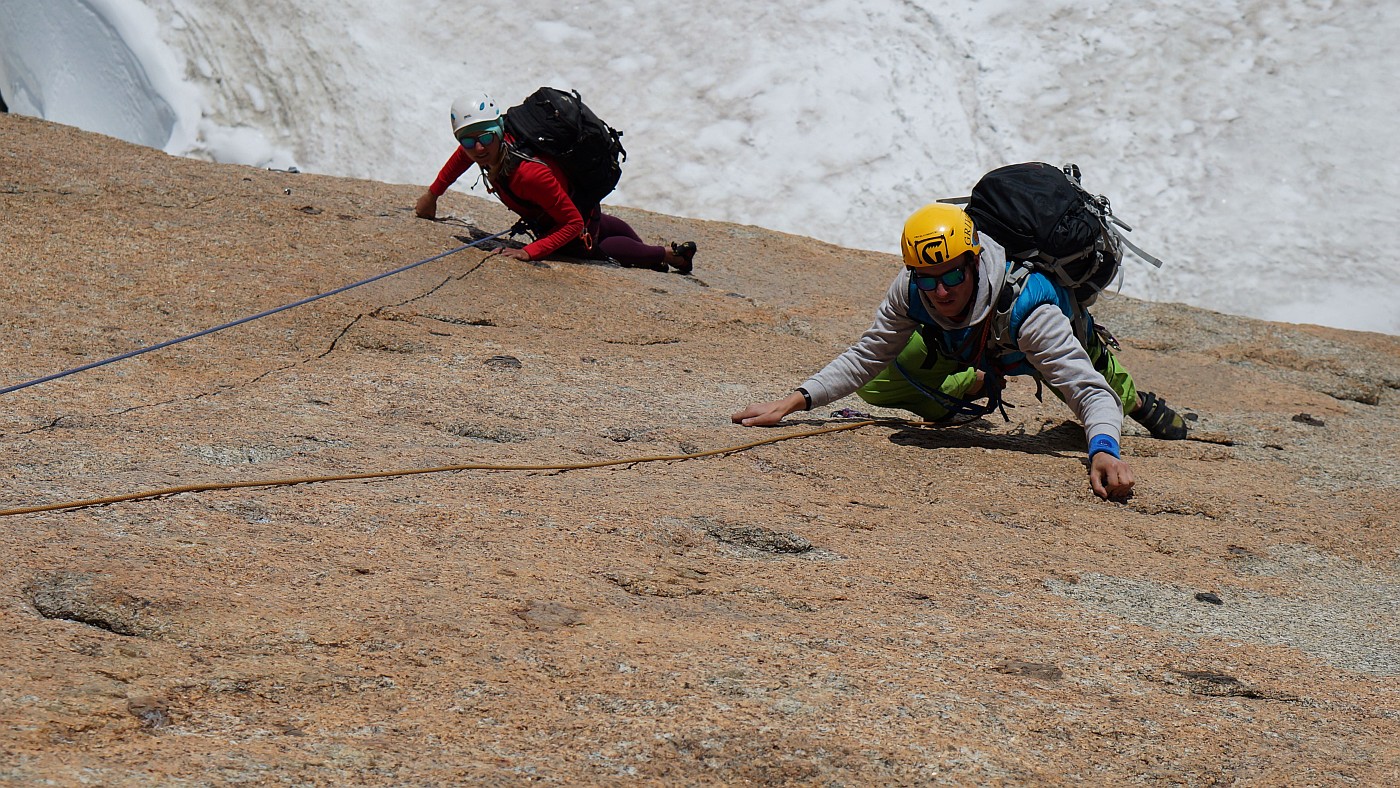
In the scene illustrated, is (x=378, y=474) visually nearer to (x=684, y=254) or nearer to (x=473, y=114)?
(x=473, y=114)

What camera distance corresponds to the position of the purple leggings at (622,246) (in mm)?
8492

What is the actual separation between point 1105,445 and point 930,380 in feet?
3.51

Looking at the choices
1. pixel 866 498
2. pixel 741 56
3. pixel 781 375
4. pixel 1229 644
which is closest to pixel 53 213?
pixel 781 375

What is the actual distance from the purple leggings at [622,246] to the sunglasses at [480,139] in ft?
3.42

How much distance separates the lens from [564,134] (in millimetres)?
7766

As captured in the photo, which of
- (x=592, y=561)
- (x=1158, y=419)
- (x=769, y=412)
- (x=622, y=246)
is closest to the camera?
(x=592, y=561)

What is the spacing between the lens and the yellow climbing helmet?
→ 15.3ft

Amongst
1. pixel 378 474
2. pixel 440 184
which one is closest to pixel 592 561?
pixel 378 474

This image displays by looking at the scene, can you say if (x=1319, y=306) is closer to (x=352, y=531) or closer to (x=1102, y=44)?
(x=1102, y=44)

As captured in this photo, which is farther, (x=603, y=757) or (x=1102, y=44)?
(x=1102, y=44)

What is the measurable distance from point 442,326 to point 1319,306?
9.60 meters

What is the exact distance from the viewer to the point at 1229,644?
3.42m

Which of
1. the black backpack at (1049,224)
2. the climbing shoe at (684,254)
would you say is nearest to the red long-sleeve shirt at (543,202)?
the climbing shoe at (684,254)

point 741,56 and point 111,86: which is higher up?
point 741,56
